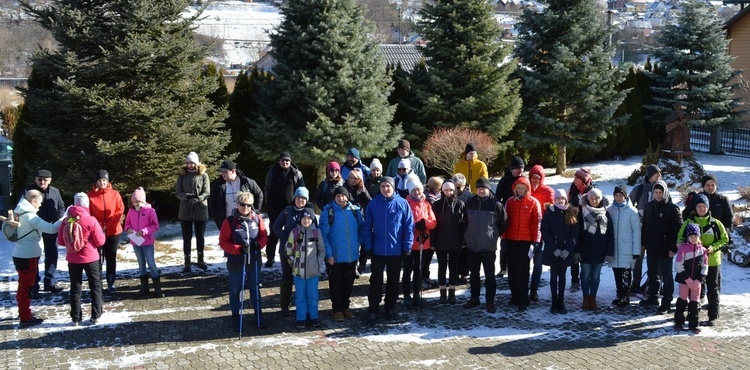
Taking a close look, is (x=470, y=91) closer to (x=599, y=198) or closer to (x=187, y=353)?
(x=599, y=198)

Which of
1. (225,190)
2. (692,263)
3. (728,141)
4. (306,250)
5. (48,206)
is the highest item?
(728,141)

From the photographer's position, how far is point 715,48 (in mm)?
22469

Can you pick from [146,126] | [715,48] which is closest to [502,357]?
[146,126]

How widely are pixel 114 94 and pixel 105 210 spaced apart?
3145mm

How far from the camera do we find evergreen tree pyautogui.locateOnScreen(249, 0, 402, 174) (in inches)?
548

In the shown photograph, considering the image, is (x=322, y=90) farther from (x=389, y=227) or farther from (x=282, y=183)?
(x=389, y=227)

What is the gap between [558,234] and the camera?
8.58 m

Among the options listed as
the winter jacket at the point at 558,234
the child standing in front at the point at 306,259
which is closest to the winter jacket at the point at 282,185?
the child standing in front at the point at 306,259

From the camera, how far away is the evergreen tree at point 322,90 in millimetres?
13922

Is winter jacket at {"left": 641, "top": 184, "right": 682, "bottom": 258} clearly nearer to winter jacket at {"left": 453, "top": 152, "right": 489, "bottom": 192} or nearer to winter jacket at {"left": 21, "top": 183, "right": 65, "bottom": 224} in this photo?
winter jacket at {"left": 453, "top": 152, "right": 489, "bottom": 192}

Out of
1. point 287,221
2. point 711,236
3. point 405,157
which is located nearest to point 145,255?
point 287,221

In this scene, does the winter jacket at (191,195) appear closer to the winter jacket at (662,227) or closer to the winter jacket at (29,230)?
the winter jacket at (29,230)

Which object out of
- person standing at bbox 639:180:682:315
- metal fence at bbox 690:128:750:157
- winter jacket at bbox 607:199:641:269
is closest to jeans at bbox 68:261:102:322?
winter jacket at bbox 607:199:641:269

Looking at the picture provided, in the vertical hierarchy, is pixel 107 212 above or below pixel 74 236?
above
